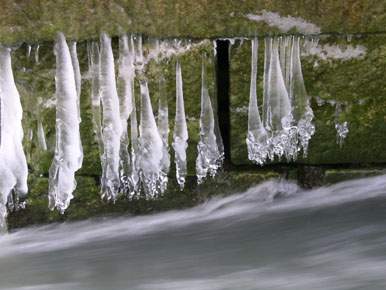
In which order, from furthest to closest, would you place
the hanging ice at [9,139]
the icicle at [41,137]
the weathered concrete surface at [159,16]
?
the icicle at [41,137]
the hanging ice at [9,139]
the weathered concrete surface at [159,16]

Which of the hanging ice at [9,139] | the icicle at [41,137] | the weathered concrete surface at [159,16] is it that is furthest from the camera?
the icicle at [41,137]

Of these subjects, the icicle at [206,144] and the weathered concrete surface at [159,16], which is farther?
the icicle at [206,144]

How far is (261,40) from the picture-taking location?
2414mm

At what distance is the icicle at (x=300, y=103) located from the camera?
96.7 inches

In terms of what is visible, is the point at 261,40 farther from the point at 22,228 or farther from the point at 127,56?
the point at 22,228

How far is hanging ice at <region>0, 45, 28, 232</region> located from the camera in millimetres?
2420

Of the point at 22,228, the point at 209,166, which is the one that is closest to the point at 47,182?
the point at 22,228

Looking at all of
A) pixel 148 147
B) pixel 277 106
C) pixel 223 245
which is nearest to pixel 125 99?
pixel 148 147

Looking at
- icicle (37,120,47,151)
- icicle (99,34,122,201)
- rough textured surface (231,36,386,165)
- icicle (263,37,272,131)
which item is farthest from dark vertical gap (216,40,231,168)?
icicle (37,120,47,151)

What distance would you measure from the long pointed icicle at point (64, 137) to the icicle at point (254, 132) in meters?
0.69

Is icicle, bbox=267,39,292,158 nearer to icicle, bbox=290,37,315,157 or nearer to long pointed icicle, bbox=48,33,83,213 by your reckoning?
icicle, bbox=290,37,315,157

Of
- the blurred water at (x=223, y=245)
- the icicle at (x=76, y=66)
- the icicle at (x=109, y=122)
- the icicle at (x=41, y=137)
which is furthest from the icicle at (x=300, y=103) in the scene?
the icicle at (x=41, y=137)

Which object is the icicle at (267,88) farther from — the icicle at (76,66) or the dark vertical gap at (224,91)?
the icicle at (76,66)

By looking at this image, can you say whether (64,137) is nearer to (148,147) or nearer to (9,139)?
(9,139)
